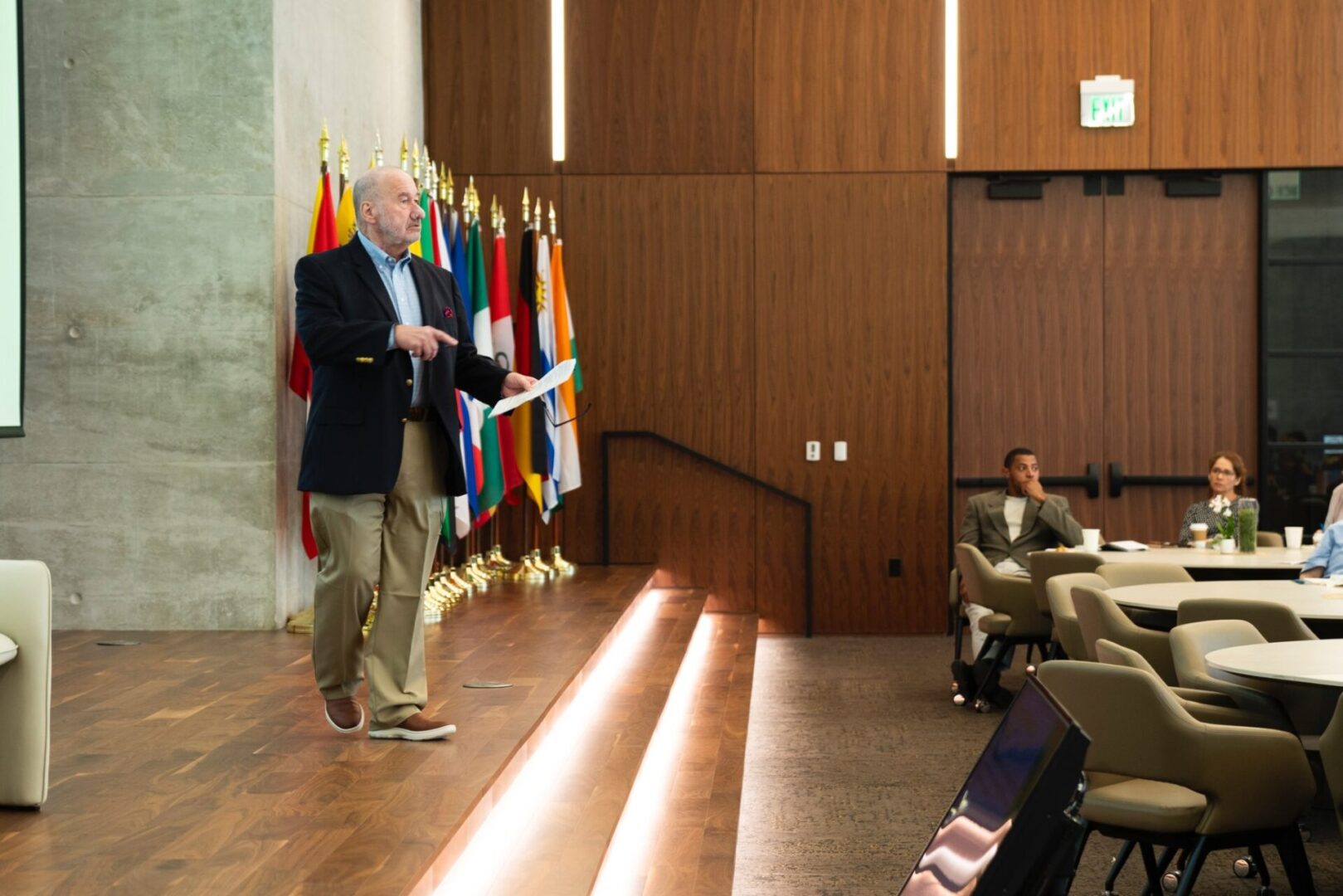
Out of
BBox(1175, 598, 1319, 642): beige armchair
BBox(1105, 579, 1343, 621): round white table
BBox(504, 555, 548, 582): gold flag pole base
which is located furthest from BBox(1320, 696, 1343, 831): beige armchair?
BBox(504, 555, 548, 582): gold flag pole base

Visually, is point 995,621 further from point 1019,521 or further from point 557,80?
point 557,80

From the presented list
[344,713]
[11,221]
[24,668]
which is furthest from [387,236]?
[24,668]

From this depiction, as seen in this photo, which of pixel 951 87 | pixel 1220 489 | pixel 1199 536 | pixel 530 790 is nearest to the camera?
pixel 530 790

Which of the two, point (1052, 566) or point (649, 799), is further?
point (1052, 566)

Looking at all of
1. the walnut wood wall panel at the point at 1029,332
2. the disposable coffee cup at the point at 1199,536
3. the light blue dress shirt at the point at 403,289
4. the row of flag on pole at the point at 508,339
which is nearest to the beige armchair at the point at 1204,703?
the light blue dress shirt at the point at 403,289

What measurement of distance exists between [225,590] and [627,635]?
6.74 ft

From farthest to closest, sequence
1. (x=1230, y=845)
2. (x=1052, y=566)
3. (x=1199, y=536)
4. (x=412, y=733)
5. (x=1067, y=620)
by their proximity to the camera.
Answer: (x=1199, y=536) < (x=1052, y=566) < (x=1067, y=620) < (x=412, y=733) < (x=1230, y=845)

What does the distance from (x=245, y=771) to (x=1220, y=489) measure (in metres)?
5.91

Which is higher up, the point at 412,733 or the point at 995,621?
the point at 412,733

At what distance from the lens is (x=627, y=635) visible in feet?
24.1

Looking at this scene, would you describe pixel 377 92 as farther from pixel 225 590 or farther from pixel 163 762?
pixel 163 762

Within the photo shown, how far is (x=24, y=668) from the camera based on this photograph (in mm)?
3230

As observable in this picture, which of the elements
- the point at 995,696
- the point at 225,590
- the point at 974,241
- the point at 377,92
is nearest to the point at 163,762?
the point at 225,590

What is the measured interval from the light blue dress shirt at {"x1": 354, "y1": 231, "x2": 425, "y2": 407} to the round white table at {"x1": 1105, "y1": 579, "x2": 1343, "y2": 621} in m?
2.55
